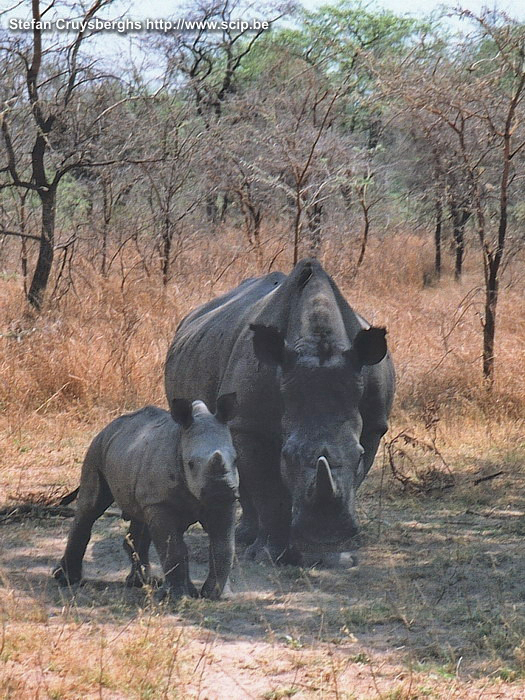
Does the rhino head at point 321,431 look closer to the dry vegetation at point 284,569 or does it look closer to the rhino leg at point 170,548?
the dry vegetation at point 284,569

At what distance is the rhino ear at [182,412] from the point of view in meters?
4.74

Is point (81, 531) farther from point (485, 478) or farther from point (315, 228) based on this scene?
point (315, 228)

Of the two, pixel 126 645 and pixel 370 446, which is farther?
pixel 370 446

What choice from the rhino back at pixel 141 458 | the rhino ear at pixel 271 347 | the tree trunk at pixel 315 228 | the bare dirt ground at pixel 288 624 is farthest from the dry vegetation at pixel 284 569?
the tree trunk at pixel 315 228

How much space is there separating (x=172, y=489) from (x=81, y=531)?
33.7 inches

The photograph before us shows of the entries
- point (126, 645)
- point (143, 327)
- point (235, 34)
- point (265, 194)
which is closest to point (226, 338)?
point (126, 645)

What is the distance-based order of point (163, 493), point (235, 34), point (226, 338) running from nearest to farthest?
point (163, 493)
point (226, 338)
point (235, 34)

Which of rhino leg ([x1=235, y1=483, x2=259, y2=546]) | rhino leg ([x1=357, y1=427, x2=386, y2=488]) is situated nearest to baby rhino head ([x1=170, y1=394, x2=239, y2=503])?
rhino leg ([x1=357, y1=427, x2=386, y2=488])

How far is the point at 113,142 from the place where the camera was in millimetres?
→ 13508

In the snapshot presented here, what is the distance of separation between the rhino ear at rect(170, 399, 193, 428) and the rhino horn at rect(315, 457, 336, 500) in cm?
67

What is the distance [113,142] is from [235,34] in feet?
48.3

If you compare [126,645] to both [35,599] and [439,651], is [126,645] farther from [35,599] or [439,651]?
[439,651]

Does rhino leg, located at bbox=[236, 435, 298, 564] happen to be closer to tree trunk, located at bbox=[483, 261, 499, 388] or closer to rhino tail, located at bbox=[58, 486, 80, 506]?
rhino tail, located at bbox=[58, 486, 80, 506]

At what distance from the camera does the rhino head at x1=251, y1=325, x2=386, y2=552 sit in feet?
15.5
